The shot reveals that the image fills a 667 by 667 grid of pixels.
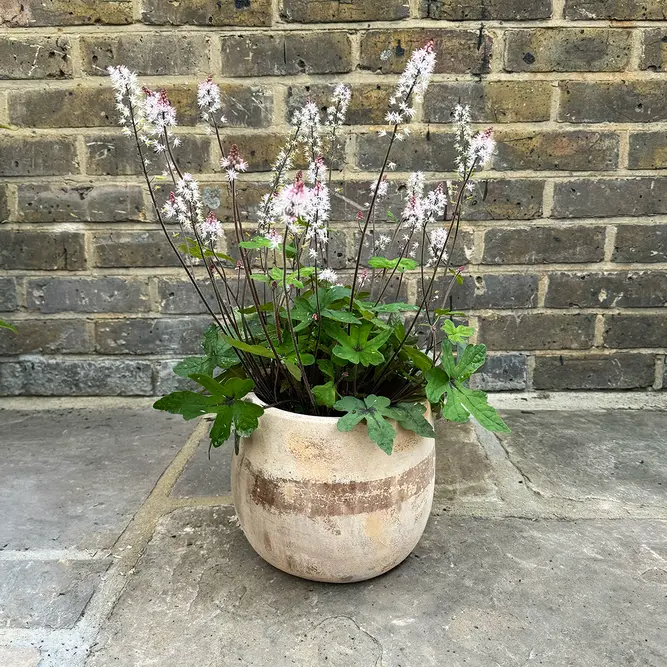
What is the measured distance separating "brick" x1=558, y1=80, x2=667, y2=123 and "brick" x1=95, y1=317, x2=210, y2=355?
4.01ft

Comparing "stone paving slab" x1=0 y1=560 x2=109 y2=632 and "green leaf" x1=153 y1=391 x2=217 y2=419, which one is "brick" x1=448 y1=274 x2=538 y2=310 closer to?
"green leaf" x1=153 y1=391 x2=217 y2=419

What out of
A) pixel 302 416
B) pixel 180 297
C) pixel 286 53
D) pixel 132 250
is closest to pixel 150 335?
pixel 180 297

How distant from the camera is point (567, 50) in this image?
162cm

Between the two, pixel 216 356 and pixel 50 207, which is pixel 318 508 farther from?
pixel 50 207

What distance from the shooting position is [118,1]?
5.25 feet

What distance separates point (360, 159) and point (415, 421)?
3.25 ft

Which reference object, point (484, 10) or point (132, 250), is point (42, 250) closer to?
point (132, 250)

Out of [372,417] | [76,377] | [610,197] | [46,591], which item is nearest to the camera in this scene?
[372,417]

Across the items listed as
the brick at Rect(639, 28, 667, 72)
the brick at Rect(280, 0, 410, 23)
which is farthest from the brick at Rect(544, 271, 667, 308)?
the brick at Rect(280, 0, 410, 23)

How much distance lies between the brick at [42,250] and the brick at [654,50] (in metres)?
1.68

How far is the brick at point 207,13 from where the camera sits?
5.24ft

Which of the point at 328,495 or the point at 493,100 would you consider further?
the point at 493,100

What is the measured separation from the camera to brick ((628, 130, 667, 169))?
1.67 m

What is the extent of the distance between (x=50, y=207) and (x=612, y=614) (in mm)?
1692
